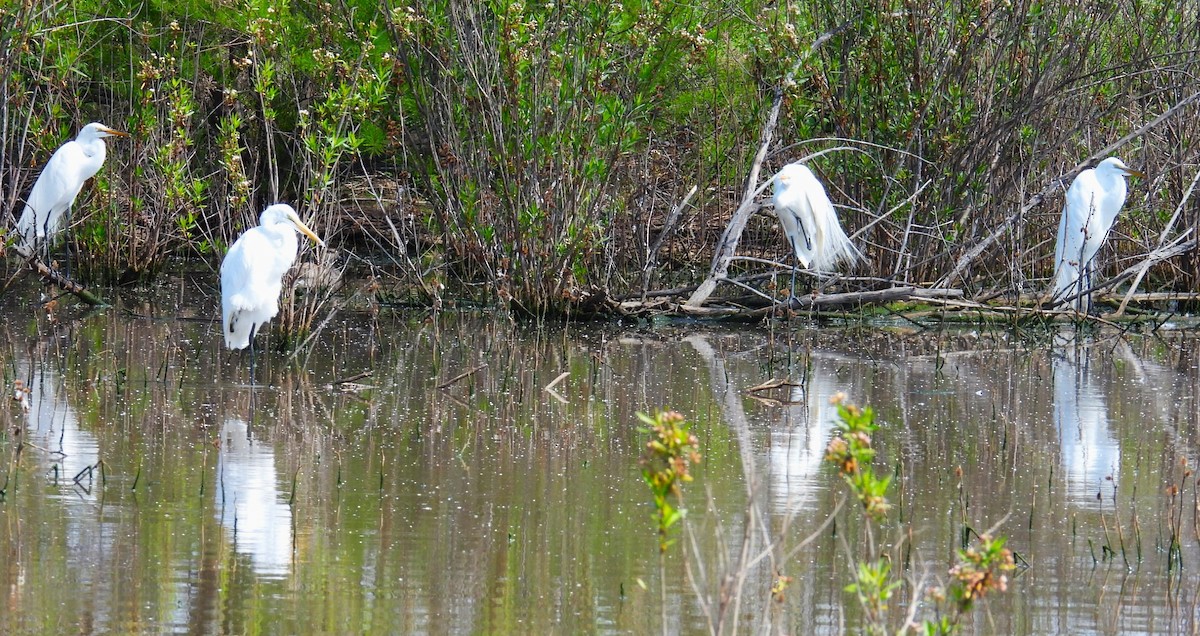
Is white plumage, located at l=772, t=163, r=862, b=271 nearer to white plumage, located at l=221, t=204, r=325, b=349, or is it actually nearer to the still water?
the still water

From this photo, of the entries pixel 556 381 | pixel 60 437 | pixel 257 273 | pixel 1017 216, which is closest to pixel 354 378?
pixel 257 273

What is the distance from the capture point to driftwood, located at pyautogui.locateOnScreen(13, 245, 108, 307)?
29.5ft

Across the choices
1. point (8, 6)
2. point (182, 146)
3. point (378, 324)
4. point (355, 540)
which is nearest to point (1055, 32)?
point (378, 324)

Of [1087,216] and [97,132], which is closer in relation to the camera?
[1087,216]

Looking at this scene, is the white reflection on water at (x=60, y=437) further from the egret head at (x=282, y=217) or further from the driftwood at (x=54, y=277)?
the driftwood at (x=54, y=277)

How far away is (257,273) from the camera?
7.29 m

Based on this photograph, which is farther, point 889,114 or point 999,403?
point 889,114

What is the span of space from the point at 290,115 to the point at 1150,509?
912 cm

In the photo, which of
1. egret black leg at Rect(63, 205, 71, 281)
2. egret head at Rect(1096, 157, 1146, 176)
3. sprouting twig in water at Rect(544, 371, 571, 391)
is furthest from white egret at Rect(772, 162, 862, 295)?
egret black leg at Rect(63, 205, 71, 281)

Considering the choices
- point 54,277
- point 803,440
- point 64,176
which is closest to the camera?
point 803,440

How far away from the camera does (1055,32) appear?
30.9 ft

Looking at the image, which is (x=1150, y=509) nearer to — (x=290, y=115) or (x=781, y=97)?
(x=781, y=97)

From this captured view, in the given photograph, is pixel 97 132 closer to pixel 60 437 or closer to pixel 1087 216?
pixel 60 437

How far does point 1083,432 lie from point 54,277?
6.12 meters
